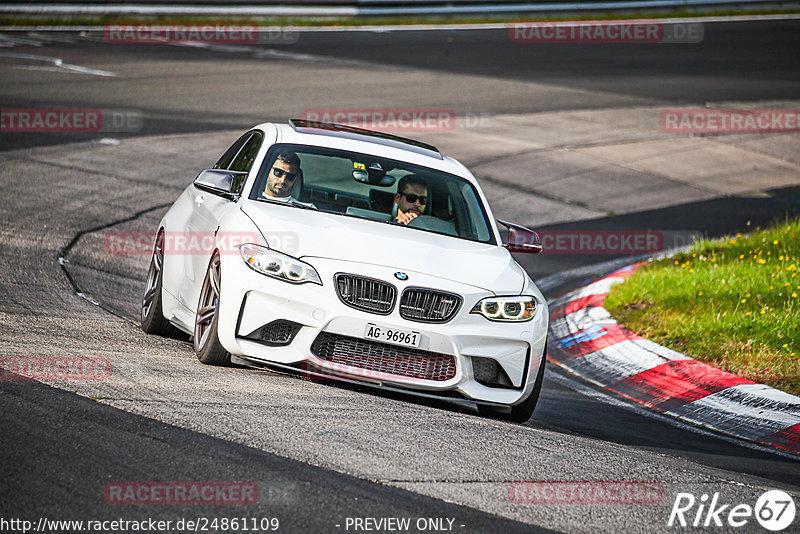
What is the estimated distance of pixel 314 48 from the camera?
26719 mm

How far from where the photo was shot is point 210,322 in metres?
6.86

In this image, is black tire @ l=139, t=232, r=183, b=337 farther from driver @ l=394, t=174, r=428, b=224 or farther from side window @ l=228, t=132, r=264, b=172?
driver @ l=394, t=174, r=428, b=224

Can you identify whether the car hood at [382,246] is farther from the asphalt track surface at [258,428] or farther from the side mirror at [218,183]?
the asphalt track surface at [258,428]

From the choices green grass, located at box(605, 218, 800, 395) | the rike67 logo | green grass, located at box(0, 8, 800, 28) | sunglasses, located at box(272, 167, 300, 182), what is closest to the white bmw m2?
sunglasses, located at box(272, 167, 300, 182)

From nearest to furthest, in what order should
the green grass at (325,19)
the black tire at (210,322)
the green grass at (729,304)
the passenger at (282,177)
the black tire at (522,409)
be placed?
the black tire at (210,322)
the black tire at (522,409)
the passenger at (282,177)
the green grass at (729,304)
the green grass at (325,19)

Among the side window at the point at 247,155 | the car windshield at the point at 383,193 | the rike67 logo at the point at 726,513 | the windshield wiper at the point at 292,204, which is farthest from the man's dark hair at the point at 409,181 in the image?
the rike67 logo at the point at 726,513

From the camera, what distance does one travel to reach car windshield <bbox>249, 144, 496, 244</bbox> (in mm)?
7652

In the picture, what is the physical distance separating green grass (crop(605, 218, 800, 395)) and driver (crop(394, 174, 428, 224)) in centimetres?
296

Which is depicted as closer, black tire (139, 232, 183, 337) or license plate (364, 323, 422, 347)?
license plate (364, 323, 422, 347)

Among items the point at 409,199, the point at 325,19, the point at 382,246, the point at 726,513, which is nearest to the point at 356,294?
the point at 382,246

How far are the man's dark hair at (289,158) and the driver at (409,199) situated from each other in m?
0.74

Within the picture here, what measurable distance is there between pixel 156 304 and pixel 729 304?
5.30 metres

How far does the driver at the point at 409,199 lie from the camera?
25.5ft

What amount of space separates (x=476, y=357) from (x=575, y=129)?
14462 millimetres
